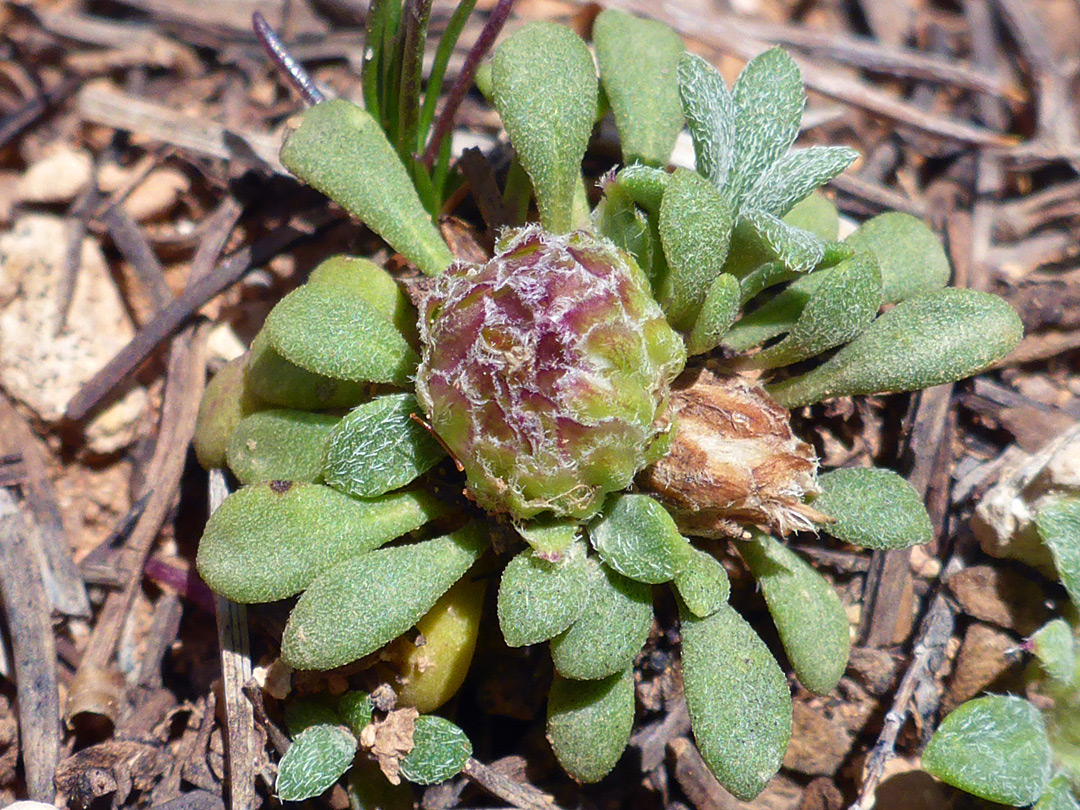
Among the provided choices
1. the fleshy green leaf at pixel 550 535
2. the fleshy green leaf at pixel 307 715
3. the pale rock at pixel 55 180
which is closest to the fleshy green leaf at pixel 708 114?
the fleshy green leaf at pixel 550 535

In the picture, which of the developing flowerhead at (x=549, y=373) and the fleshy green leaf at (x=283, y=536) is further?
the fleshy green leaf at (x=283, y=536)

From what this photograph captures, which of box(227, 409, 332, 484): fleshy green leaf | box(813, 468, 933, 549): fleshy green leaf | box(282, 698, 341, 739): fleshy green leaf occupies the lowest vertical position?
box(282, 698, 341, 739): fleshy green leaf

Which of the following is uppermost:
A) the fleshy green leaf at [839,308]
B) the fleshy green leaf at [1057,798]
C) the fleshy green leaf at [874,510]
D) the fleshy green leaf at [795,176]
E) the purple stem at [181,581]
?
the fleshy green leaf at [795,176]

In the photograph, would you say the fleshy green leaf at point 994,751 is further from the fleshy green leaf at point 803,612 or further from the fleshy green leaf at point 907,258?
the fleshy green leaf at point 907,258

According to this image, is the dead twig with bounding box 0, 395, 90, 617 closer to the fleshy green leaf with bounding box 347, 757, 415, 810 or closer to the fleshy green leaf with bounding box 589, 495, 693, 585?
the fleshy green leaf with bounding box 347, 757, 415, 810

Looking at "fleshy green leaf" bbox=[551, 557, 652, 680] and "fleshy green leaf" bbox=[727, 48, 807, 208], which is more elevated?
"fleshy green leaf" bbox=[727, 48, 807, 208]

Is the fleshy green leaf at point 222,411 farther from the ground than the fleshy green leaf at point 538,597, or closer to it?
farther from the ground

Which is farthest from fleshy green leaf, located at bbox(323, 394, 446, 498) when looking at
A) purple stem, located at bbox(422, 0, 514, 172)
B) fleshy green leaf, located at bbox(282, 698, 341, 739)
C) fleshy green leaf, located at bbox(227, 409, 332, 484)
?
purple stem, located at bbox(422, 0, 514, 172)
